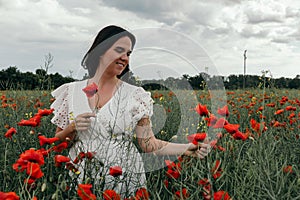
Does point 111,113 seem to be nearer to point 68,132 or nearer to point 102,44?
point 68,132

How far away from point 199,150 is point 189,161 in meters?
0.07

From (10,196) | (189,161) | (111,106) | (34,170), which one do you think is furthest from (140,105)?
(10,196)

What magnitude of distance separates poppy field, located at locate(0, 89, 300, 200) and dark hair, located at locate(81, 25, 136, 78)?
0.42 m

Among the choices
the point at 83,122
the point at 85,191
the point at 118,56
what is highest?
the point at 118,56

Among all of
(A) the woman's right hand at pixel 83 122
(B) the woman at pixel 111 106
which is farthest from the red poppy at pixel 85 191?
(B) the woman at pixel 111 106

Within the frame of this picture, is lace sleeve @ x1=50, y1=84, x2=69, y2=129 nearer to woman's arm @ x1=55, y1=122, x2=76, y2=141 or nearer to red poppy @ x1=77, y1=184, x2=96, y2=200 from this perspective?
woman's arm @ x1=55, y1=122, x2=76, y2=141

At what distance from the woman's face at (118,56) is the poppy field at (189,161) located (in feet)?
1.22

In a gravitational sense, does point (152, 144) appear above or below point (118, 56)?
below

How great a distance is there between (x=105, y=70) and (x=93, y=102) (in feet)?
0.60

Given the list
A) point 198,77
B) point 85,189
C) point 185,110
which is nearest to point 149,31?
point 198,77

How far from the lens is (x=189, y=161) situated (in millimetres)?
1536

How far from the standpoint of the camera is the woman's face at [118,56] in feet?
6.01

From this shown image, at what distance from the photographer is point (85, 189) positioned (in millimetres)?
1143

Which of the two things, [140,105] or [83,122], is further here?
[140,105]
